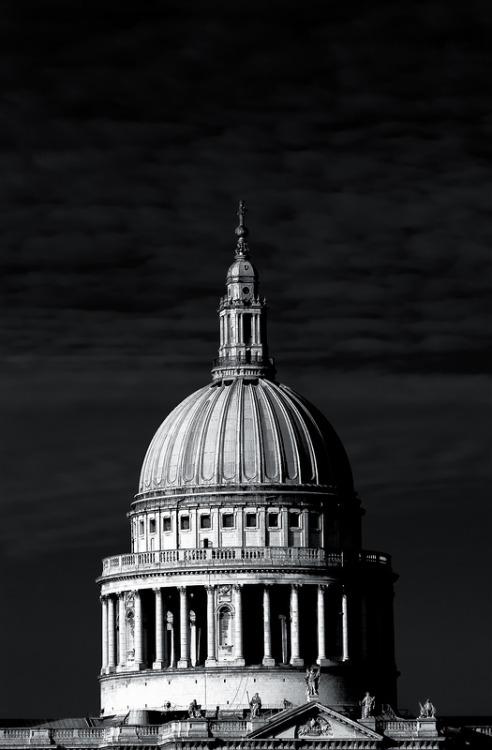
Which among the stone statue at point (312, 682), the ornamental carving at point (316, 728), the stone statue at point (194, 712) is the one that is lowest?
the ornamental carving at point (316, 728)

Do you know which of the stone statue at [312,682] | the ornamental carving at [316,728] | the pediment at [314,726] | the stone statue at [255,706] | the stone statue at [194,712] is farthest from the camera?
the stone statue at [255,706]

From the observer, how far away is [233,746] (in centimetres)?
18562

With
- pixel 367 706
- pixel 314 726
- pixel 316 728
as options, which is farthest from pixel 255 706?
pixel 367 706

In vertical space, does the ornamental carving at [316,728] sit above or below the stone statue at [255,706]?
below

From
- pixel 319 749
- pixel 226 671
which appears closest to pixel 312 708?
pixel 319 749

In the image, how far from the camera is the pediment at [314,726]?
186 meters

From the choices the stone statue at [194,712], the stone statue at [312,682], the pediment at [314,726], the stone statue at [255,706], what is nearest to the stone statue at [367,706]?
the pediment at [314,726]

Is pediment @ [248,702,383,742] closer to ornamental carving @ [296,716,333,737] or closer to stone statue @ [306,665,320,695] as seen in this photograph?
ornamental carving @ [296,716,333,737]

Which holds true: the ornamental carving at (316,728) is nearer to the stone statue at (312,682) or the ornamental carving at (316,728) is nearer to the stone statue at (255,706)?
the stone statue at (312,682)

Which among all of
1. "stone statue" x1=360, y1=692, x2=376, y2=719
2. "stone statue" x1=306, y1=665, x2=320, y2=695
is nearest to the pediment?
"stone statue" x1=306, y1=665, x2=320, y2=695

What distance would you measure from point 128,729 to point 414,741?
743 inches

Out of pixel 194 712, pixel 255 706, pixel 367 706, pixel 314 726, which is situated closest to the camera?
pixel 314 726

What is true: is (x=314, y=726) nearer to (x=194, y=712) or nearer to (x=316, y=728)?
(x=316, y=728)

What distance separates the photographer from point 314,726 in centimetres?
18612
